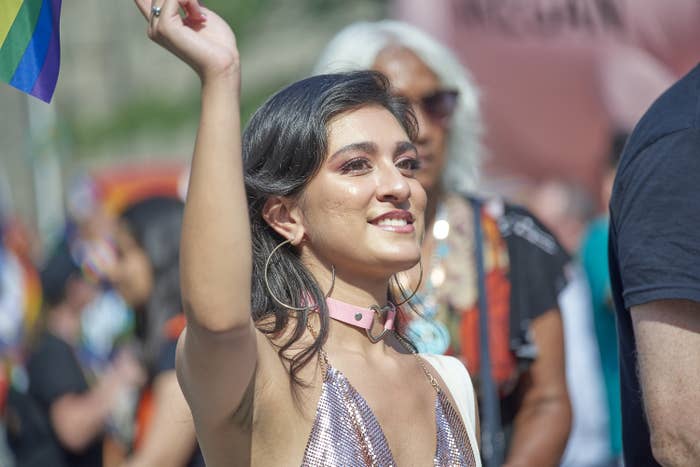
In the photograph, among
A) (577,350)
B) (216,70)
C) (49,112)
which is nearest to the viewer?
(216,70)

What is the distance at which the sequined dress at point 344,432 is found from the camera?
2205 mm

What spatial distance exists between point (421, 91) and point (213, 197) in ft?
5.91

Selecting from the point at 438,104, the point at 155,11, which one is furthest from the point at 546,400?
the point at 155,11

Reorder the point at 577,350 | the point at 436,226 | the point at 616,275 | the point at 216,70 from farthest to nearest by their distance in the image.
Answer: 1. the point at 577,350
2. the point at 436,226
3. the point at 616,275
4. the point at 216,70

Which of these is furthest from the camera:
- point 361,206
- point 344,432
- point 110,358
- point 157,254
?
point 110,358

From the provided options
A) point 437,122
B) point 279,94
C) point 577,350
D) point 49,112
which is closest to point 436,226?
point 437,122

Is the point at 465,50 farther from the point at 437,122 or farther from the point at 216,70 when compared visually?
the point at 216,70

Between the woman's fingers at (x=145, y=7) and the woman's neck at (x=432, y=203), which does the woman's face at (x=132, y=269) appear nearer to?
the woman's neck at (x=432, y=203)

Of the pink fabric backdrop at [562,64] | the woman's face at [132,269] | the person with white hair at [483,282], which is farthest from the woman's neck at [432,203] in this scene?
the pink fabric backdrop at [562,64]

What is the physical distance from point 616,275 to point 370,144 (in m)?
0.70

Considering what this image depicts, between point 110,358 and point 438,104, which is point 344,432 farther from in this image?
point 110,358

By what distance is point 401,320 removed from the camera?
280 centimetres

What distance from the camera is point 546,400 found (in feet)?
11.7

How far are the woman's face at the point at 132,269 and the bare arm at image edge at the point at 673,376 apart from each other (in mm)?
2339
